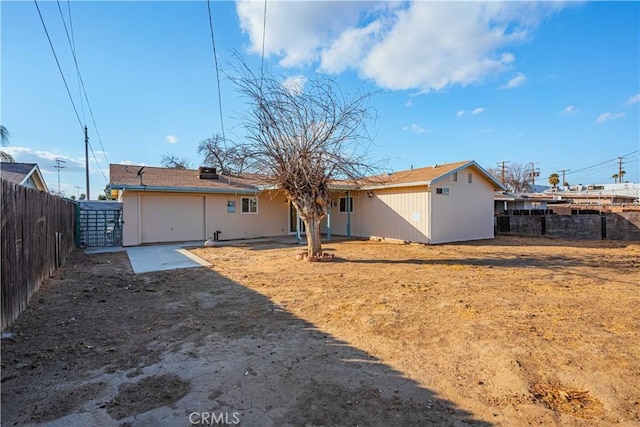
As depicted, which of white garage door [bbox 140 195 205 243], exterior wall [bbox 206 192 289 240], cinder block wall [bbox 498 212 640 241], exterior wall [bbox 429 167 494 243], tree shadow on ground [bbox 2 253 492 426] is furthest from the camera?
exterior wall [bbox 206 192 289 240]

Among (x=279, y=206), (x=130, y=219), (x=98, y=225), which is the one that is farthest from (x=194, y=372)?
(x=279, y=206)

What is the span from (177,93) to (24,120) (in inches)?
204

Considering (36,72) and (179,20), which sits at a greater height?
(179,20)

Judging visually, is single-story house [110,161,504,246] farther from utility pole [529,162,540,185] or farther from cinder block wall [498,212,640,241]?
utility pole [529,162,540,185]

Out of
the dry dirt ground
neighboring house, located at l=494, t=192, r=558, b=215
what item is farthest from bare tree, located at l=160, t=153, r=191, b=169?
the dry dirt ground

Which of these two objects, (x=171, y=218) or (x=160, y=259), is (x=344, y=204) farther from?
(x=160, y=259)

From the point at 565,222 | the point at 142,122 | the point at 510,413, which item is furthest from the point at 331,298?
the point at 565,222

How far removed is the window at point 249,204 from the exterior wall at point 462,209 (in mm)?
8346

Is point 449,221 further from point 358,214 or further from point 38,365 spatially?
point 38,365

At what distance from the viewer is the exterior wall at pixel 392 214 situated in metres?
13.5

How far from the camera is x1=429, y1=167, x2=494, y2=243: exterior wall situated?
13492 mm

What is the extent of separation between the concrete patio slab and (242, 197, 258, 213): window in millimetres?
4229

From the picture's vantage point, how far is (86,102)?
42.1 feet

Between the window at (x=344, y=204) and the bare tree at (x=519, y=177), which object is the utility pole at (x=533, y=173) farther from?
the window at (x=344, y=204)
